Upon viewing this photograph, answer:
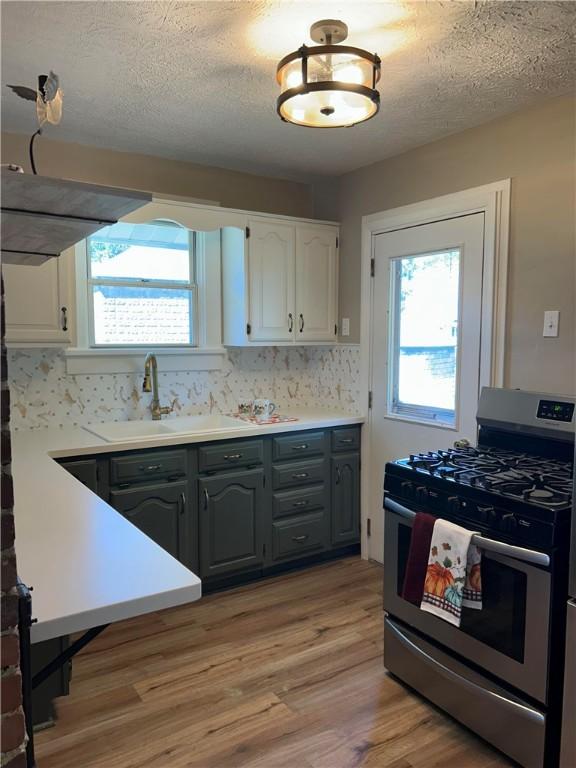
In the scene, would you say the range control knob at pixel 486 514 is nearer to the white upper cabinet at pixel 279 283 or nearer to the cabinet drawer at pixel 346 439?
the cabinet drawer at pixel 346 439

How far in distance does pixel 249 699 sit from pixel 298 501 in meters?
1.27

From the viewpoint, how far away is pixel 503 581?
1.87 metres

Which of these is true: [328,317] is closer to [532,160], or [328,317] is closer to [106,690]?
[532,160]

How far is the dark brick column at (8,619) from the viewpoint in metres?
0.86

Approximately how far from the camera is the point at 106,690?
2.29 meters

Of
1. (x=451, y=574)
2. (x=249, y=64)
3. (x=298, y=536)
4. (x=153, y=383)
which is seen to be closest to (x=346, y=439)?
(x=298, y=536)

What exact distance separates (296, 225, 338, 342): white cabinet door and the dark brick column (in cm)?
283

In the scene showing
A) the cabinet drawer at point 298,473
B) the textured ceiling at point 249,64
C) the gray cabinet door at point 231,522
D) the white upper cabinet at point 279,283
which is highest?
the textured ceiling at point 249,64

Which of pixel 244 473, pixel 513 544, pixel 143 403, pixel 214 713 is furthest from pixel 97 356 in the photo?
pixel 513 544

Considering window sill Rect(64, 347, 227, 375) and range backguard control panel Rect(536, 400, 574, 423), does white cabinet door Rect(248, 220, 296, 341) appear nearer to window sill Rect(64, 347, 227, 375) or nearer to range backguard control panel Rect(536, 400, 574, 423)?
window sill Rect(64, 347, 227, 375)

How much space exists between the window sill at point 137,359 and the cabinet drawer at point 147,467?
0.70 meters

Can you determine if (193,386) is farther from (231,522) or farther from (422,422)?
(422,422)

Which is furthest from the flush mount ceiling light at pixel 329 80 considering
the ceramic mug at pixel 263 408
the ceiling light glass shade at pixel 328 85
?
the ceramic mug at pixel 263 408

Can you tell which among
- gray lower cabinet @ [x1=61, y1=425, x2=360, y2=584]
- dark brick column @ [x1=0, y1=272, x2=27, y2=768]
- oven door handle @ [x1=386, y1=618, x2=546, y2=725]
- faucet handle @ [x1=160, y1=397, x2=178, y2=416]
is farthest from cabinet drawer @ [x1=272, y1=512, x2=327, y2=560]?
dark brick column @ [x1=0, y1=272, x2=27, y2=768]
